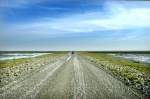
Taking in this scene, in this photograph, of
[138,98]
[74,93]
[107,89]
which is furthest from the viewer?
[107,89]

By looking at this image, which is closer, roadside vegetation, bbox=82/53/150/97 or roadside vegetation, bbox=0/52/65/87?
roadside vegetation, bbox=82/53/150/97

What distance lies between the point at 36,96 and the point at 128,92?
4572mm

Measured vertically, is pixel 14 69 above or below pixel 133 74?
above

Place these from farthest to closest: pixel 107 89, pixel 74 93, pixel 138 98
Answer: pixel 107 89, pixel 74 93, pixel 138 98

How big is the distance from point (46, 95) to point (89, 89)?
2671 mm

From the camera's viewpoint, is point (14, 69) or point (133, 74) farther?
point (14, 69)

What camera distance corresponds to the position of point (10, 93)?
12.2 metres

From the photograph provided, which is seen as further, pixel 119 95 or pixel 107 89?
pixel 107 89

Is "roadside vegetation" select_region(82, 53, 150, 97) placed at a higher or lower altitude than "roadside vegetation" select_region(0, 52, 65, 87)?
lower

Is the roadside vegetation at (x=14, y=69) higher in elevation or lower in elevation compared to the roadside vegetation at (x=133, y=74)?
higher

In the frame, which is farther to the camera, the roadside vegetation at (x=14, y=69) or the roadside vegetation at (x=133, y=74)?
the roadside vegetation at (x=14, y=69)

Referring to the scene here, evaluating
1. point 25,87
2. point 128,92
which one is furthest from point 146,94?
point 25,87

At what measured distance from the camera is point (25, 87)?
45.4ft

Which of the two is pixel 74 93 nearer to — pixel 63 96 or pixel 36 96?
pixel 63 96
